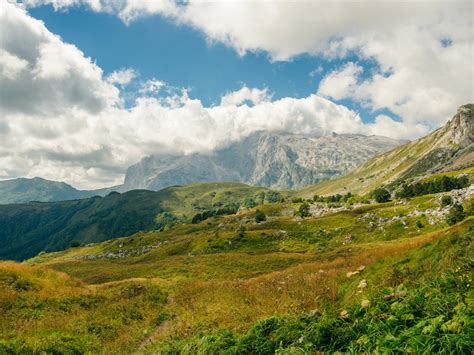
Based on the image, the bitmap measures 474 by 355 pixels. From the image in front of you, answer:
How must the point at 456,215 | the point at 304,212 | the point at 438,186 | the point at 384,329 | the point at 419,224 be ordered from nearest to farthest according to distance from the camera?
the point at 384,329
the point at 456,215
the point at 419,224
the point at 304,212
the point at 438,186

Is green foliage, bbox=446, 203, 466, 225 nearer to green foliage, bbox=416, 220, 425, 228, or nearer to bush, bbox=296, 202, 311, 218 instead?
green foliage, bbox=416, 220, 425, 228

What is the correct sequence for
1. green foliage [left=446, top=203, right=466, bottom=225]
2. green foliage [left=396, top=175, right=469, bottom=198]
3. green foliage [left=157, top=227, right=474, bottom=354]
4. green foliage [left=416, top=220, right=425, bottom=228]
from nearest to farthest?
green foliage [left=157, top=227, right=474, bottom=354] < green foliage [left=446, top=203, right=466, bottom=225] < green foliage [left=416, top=220, right=425, bottom=228] < green foliage [left=396, top=175, right=469, bottom=198]

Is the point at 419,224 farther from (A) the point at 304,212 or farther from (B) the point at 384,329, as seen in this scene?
(B) the point at 384,329

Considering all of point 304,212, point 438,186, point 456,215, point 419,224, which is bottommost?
point 419,224

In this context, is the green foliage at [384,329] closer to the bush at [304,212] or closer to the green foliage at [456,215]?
the green foliage at [456,215]

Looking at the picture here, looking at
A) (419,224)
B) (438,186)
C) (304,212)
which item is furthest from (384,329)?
(438,186)

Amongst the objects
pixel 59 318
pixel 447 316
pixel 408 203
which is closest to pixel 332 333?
pixel 447 316

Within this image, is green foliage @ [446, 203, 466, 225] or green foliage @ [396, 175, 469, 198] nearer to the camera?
green foliage @ [446, 203, 466, 225]

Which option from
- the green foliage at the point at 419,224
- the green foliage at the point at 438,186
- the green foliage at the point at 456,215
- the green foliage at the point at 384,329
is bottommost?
the green foliage at the point at 419,224

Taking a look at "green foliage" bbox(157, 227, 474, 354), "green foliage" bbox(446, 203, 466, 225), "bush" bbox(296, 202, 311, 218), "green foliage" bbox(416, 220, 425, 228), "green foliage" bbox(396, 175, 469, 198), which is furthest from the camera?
"green foliage" bbox(396, 175, 469, 198)

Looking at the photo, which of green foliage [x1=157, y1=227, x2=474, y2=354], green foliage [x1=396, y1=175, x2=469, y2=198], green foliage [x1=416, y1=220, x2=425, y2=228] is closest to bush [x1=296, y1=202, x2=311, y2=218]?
green foliage [x1=396, y1=175, x2=469, y2=198]

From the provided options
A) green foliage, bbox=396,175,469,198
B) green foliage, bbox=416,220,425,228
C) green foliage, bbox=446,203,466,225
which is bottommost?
green foliage, bbox=416,220,425,228

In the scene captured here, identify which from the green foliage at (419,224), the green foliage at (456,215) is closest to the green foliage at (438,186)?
the green foliage at (419,224)

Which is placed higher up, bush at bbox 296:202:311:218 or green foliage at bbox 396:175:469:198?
green foliage at bbox 396:175:469:198
